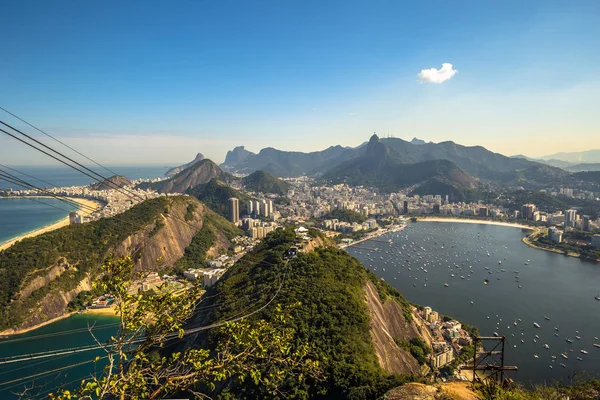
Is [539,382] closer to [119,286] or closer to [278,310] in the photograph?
[278,310]

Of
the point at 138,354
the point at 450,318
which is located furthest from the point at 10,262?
the point at 450,318

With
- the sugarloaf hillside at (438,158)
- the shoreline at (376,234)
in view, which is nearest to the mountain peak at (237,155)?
the sugarloaf hillside at (438,158)

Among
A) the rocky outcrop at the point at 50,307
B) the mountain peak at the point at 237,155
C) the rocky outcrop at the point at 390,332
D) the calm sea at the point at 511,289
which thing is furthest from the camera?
the mountain peak at the point at 237,155

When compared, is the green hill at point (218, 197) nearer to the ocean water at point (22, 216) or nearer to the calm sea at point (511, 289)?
the ocean water at point (22, 216)

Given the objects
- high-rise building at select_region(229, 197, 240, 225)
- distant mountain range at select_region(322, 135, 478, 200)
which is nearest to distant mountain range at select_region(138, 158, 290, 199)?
high-rise building at select_region(229, 197, 240, 225)

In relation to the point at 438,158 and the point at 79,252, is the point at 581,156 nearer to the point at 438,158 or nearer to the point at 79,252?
the point at 438,158
